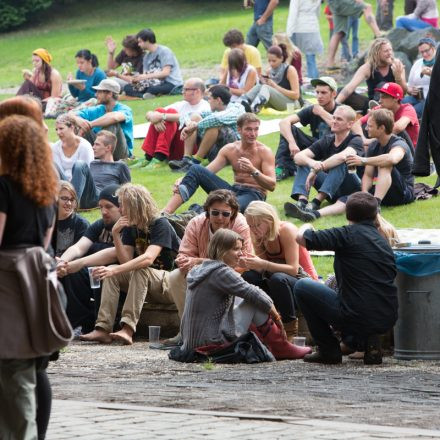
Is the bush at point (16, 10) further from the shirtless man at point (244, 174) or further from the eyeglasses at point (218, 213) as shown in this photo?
the eyeglasses at point (218, 213)

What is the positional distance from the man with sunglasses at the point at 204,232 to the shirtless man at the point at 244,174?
2.41m

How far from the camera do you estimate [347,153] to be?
1494 cm

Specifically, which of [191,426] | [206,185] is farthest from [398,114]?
[191,426]

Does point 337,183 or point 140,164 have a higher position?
point 337,183

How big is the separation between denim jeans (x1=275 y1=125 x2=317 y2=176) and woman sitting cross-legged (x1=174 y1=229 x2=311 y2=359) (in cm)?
606

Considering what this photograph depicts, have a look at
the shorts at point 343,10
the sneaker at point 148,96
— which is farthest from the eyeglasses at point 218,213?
the shorts at point 343,10

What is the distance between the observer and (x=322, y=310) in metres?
10.4

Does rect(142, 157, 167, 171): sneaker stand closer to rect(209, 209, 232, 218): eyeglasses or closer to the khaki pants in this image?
the khaki pants

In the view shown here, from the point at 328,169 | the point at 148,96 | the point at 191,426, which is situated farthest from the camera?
the point at 148,96

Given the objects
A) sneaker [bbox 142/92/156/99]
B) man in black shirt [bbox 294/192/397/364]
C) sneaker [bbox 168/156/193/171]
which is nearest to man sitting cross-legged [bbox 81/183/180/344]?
man in black shirt [bbox 294/192/397/364]

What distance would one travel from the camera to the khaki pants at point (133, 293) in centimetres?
1199

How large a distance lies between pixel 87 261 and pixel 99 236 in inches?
16.5

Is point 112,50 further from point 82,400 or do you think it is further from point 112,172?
point 82,400

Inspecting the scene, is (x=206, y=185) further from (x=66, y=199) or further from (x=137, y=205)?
(x=137, y=205)
